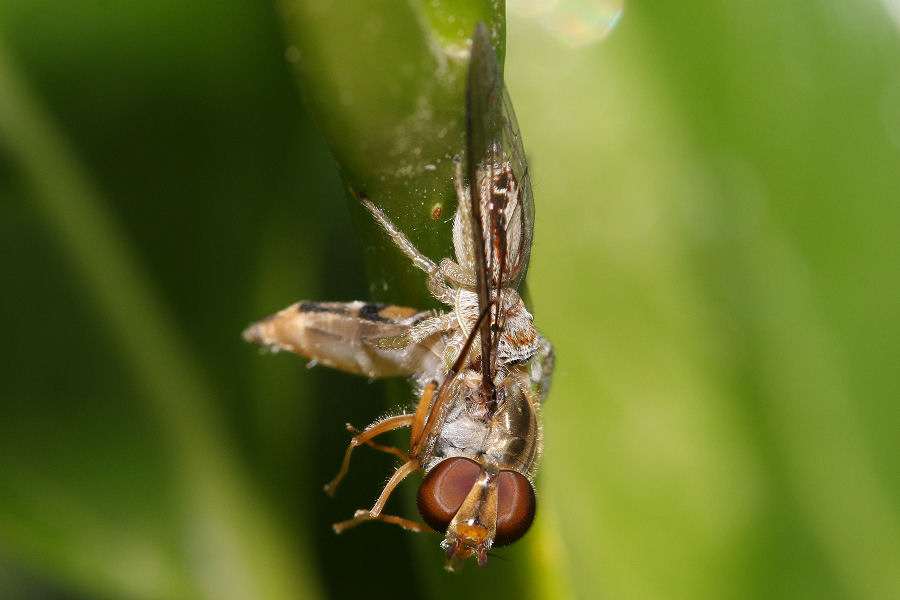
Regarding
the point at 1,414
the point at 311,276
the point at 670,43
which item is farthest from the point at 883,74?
the point at 1,414

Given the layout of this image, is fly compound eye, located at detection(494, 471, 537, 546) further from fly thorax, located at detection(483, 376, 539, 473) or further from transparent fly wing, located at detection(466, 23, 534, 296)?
transparent fly wing, located at detection(466, 23, 534, 296)

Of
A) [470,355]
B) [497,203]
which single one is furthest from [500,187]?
[470,355]

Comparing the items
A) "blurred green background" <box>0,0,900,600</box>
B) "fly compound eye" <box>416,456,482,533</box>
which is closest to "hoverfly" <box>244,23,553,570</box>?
"fly compound eye" <box>416,456,482,533</box>

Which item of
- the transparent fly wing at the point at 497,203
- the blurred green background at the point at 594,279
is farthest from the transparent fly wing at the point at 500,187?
the blurred green background at the point at 594,279

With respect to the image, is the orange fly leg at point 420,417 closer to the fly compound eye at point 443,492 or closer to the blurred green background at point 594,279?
the fly compound eye at point 443,492

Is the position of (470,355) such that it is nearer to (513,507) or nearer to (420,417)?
(420,417)

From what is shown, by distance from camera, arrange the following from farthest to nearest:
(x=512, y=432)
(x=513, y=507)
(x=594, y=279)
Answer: (x=594, y=279), (x=512, y=432), (x=513, y=507)

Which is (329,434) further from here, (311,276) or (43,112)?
(43,112)
